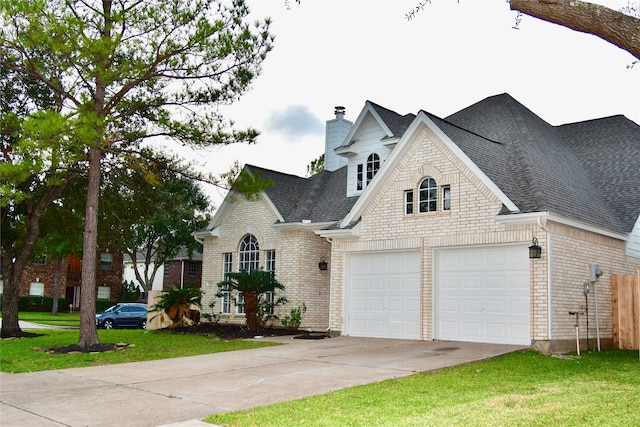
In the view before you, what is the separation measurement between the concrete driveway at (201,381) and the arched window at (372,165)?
23.5ft

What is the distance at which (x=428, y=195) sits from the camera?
16.6m

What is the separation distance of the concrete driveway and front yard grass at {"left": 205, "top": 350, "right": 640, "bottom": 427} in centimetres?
65

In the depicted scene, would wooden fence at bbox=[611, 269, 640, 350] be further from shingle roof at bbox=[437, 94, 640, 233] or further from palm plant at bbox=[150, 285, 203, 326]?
palm plant at bbox=[150, 285, 203, 326]

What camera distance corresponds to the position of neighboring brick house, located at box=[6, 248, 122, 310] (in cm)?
4731

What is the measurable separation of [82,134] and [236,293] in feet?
33.2

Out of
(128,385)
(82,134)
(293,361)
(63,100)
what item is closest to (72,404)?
(128,385)

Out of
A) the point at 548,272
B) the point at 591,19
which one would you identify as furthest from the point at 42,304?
the point at 591,19

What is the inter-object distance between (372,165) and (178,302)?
8088 mm

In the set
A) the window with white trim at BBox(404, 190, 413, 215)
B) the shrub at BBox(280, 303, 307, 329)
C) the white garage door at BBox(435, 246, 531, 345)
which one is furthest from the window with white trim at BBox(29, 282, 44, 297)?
the white garage door at BBox(435, 246, 531, 345)

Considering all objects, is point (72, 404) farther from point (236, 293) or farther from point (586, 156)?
point (586, 156)

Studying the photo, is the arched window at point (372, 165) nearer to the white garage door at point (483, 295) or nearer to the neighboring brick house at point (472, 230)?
the neighboring brick house at point (472, 230)

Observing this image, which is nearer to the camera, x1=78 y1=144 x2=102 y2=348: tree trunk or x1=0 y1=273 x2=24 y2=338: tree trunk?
x1=78 y1=144 x2=102 y2=348: tree trunk

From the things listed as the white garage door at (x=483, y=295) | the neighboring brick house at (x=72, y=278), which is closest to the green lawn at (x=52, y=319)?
the neighboring brick house at (x=72, y=278)

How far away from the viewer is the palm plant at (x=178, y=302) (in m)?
21.5
